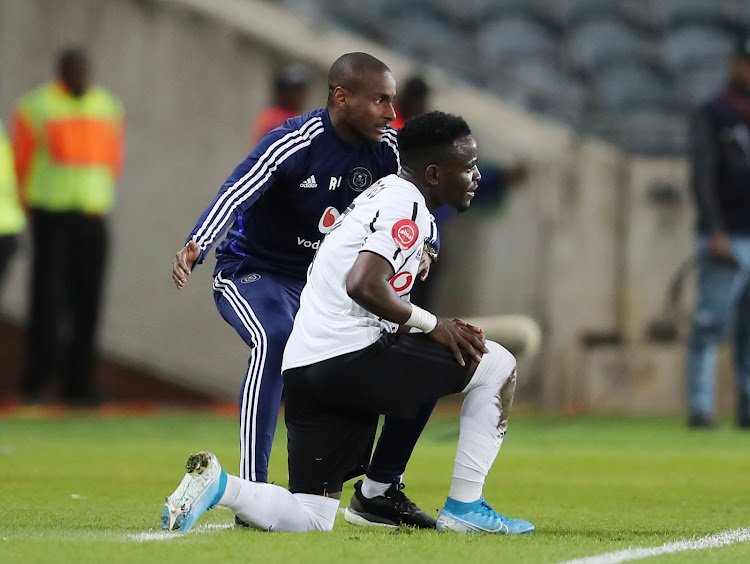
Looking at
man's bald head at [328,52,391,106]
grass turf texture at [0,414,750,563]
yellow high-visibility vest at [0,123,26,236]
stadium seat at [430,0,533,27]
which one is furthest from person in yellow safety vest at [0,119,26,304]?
stadium seat at [430,0,533,27]

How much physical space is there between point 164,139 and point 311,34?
1.77 meters

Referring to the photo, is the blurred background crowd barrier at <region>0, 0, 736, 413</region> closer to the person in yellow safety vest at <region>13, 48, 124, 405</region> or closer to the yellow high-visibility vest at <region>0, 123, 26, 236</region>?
the person in yellow safety vest at <region>13, 48, 124, 405</region>

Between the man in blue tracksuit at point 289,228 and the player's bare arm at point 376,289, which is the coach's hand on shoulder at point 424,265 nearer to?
the player's bare arm at point 376,289

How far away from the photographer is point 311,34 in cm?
1436

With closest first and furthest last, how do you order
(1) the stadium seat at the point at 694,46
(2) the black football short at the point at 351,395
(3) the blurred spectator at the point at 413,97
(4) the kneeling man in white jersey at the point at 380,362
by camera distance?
1. (4) the kneeling man in white jersey at the point at 380,362
2. (2) the black football short at the point at 351,395
3. (3) the blurred spectator at the point at 413,97
4. (1) the stadium seat at the point at 694,46

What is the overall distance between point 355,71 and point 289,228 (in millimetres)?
717

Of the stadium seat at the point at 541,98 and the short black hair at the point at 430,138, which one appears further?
the stadium seat at the point at 541,98

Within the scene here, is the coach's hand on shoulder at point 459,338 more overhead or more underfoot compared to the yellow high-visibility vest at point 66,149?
more underfoot

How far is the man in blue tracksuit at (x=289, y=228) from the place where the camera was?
5688 mm

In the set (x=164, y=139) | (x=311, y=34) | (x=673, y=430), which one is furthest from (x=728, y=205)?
(x=164, y=139)

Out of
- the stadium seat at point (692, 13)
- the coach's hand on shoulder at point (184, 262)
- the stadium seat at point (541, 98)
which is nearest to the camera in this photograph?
the coach's hand on shoulder at point (184, 262)

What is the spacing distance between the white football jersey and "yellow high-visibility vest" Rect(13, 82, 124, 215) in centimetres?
796

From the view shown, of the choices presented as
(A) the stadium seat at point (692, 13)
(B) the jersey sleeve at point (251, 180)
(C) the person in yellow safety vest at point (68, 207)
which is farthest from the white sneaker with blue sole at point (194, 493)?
(A) the stadium seat at point (692, 13)

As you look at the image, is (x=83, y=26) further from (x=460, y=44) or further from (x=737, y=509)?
(x=737, y=509)
